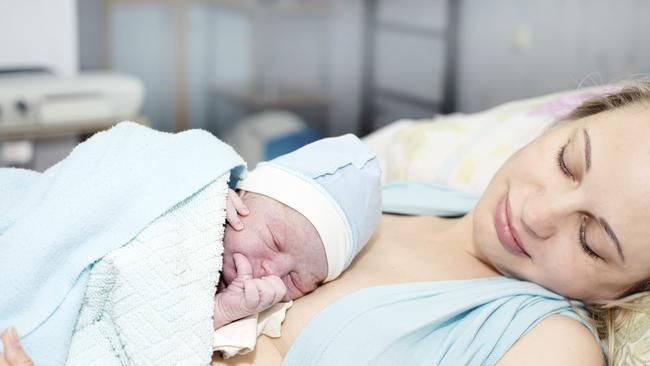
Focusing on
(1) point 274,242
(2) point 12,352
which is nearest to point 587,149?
(1) point 274,242

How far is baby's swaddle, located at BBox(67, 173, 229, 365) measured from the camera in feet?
3.06

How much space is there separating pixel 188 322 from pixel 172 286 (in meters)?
0.05

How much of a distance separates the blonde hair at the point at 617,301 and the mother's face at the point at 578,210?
0.02 m

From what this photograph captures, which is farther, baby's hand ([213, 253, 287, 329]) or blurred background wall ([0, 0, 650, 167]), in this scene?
blurred background wall ([0, 0, 650, 167])

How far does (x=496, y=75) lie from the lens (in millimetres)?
3051

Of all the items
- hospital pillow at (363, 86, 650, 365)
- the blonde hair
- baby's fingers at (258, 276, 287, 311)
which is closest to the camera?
baby's fingers at (258, 276, 287, 311)

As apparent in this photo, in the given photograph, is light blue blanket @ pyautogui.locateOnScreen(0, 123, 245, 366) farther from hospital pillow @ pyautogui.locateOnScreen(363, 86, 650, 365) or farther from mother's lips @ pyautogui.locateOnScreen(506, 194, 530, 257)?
hospital pillow @ pyautogui.locateOnScreen(363, 86, 650, 365)

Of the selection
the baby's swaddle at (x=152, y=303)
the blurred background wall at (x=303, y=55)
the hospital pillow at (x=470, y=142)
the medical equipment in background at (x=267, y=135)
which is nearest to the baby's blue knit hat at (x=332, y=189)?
the baby's swaddle at (x=152, y=303)

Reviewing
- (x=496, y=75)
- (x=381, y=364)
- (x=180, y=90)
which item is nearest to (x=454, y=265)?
(x=381, y=364)

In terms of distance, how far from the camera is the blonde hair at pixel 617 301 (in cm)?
110

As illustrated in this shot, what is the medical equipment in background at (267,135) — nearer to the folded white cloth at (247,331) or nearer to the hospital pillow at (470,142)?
the hospital pillow at (470,142)

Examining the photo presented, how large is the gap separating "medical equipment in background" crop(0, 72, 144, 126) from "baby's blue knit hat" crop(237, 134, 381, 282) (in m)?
1.72

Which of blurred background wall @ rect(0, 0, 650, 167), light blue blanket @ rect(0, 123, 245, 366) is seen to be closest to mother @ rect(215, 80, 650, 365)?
light blue blanket @ rect(0, 123, 245, 366)

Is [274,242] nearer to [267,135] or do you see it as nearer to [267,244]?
[267,244]
